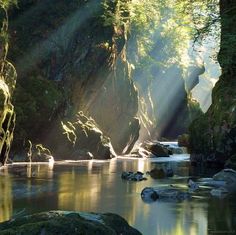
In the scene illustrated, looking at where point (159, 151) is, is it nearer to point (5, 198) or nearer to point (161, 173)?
point (161, 173)

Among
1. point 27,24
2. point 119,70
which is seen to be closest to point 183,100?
point 119,70

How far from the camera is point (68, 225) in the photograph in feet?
28.9

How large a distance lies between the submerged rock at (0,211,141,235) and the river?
4.55 meters

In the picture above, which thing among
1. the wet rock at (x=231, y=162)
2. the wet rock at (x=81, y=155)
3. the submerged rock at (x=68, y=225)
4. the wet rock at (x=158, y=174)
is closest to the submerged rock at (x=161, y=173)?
the wet rock at (x=158, y=174)

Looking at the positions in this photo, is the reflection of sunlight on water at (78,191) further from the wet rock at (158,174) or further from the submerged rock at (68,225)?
the submerged rock at (68,225)

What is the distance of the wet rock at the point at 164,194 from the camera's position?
68.7 feet

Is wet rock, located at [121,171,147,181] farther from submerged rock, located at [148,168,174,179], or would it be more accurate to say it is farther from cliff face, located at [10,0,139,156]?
cliff face, located at [10,0,139,156]

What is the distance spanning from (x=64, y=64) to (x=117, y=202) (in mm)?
28399

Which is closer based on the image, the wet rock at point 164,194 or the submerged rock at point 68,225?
the submerged rock at point 68,225

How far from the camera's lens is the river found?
52.4ft

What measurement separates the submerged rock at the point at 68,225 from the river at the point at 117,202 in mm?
4554

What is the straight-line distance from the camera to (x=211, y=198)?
21.1 m

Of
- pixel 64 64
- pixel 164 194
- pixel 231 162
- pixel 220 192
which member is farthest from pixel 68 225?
pixel 64 64

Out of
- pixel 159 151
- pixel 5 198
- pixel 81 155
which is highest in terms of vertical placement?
pixel 159 151
